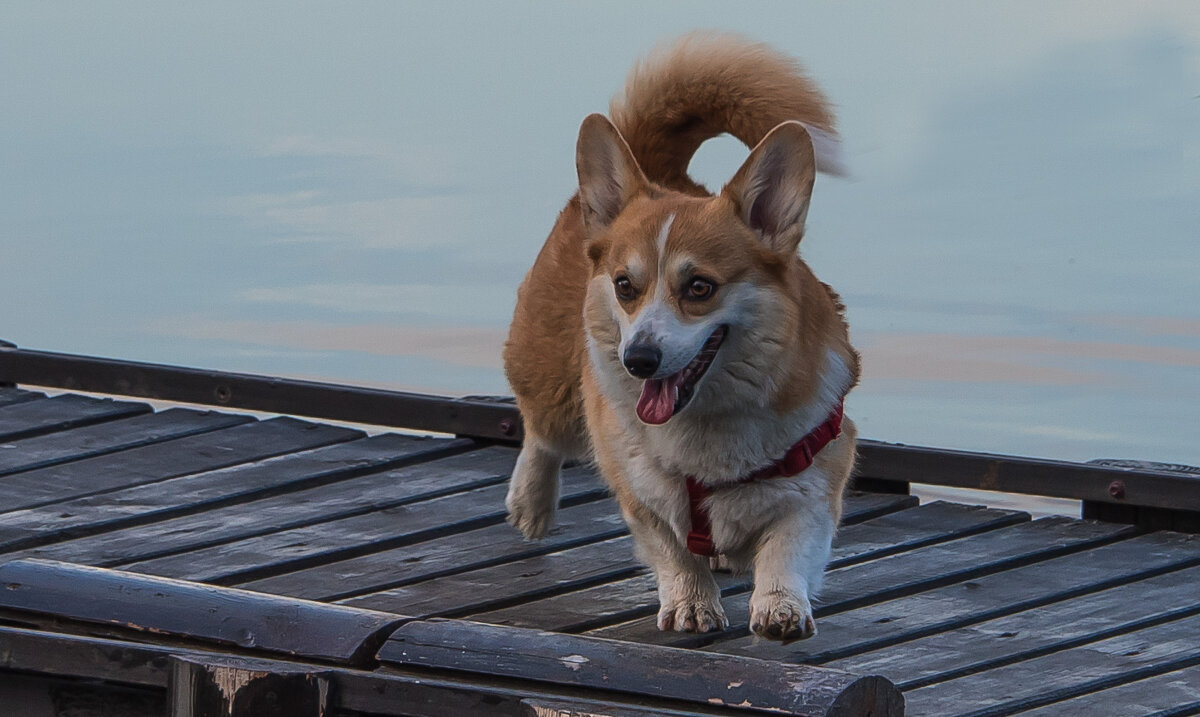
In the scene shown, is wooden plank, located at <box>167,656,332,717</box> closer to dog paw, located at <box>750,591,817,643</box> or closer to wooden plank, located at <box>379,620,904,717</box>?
wooden plank, located at <box>379,620,904,717</box>

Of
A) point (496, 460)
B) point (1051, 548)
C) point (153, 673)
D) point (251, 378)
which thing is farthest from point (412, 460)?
point (153, 673)

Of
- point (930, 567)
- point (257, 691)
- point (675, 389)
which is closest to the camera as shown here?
point (257, 691)

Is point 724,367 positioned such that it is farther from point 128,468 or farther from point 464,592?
point 128,468

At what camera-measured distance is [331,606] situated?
2955mm

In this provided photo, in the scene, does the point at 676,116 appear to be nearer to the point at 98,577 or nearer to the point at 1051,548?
the point at 1051,548

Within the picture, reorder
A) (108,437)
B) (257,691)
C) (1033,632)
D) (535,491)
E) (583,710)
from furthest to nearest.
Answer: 1. (108,437)
2. (535,491)
3. (1033,632)
4. (257,691)
5. (583,710)

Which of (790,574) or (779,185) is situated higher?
(779,185)

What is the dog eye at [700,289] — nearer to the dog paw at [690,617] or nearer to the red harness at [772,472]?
the red harness at [772,472]

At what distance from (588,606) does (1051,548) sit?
4.19 ft

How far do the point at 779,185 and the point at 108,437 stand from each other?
2.77m

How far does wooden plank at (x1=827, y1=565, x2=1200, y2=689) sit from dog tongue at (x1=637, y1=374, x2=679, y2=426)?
579 mm

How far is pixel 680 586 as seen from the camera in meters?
3.51

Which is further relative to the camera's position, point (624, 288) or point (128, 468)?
point (128, 468)

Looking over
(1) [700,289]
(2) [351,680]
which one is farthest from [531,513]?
(2) [351,680]
